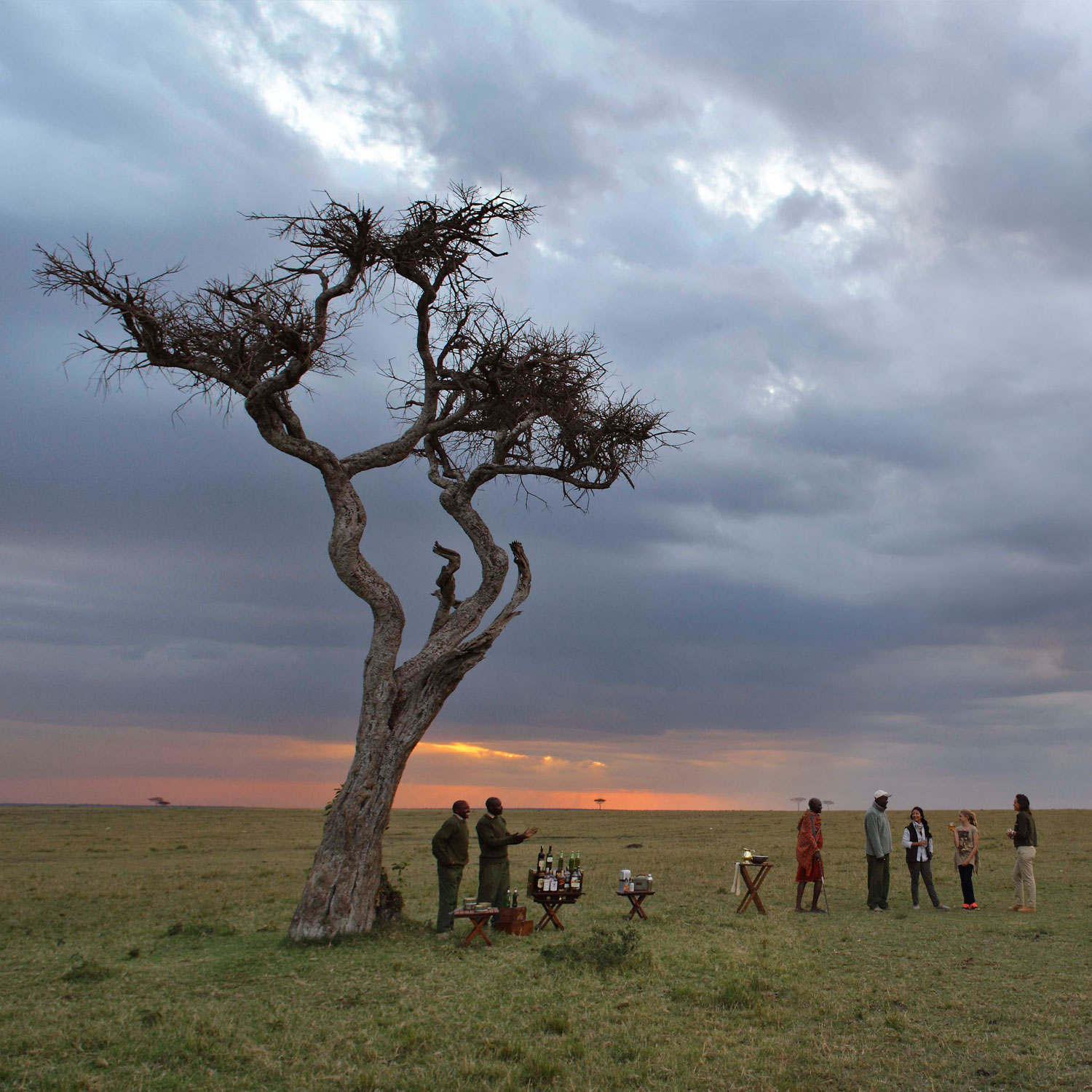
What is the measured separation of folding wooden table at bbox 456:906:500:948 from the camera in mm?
12609

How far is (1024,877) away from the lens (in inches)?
668

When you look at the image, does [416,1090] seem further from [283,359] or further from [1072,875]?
[1072,875]

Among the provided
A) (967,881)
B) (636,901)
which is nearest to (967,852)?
(967,881)

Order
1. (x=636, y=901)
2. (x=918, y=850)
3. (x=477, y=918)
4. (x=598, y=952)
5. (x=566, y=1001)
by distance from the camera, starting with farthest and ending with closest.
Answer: (x=918, y=850) → (x=636, y=901) → (x=477, y=918) → (x=598, y=952) → (x=566, y=1001)

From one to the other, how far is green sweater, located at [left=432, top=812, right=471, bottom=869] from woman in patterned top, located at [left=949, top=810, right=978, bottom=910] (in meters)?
9.86

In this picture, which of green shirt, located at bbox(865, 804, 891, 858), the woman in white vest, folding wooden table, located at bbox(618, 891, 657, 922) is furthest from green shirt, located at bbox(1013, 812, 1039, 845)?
folding wooden table, located at bbox(618, 891, 657, 922)

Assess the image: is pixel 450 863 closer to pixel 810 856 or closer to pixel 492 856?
pixel 492 856

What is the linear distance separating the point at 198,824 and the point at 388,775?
180ft

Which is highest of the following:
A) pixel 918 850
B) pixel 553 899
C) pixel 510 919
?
pixel 918 850

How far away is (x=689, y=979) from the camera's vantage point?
1091cm

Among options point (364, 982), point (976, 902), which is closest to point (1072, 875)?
point (976, 902)

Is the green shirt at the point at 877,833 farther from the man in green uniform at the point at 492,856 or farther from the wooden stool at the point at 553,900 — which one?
the man in green uniform at the point at 492,856

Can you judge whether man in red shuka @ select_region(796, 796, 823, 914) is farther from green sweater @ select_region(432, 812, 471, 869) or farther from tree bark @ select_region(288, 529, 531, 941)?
tree bark @ select_region(288, 529, 531, 941)

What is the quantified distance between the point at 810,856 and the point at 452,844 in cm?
736
